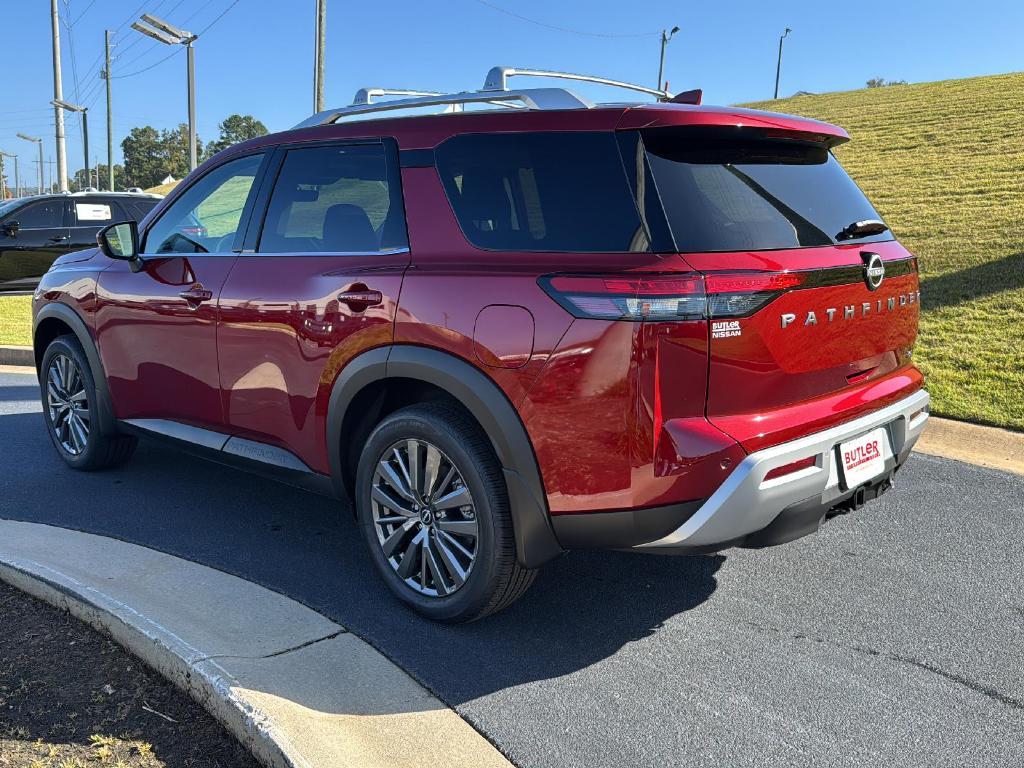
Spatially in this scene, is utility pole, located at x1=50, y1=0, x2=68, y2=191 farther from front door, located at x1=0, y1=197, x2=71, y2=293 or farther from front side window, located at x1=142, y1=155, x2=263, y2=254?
front side window, located at x1=142, y1=155, x2=263, y2=254

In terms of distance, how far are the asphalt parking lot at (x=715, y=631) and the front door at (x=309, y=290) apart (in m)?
0.70

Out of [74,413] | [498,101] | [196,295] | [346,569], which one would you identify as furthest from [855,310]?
[74,413]

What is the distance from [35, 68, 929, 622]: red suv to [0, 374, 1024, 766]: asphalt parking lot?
33cm

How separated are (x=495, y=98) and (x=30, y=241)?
13.6 m

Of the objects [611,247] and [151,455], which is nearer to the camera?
[611,247]

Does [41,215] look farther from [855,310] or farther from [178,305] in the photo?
[855,310]

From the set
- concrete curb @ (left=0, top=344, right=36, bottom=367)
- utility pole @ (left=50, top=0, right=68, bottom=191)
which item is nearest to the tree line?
utility pole @ (left=50, top=0, right=68, bottom=191)

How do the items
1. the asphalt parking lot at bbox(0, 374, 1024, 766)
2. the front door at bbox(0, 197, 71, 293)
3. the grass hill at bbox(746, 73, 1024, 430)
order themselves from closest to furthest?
the asphalt parking lot at bbox(0, 374, 1024, 766) < the grass hill at bbox(746, 73, 1024, 430) < the front door at bbox(0, 197, 71, 293)

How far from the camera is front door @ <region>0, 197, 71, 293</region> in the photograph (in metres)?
14.4

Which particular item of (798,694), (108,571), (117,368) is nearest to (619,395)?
(798,694)

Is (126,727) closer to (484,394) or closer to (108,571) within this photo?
(108,571)

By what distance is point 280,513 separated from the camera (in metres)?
4.62

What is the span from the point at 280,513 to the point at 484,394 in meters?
2.06

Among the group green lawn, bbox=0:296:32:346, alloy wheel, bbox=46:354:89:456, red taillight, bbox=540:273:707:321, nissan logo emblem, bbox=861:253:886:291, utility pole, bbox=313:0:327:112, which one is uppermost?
utility pole, bbox=313:0:327:112
